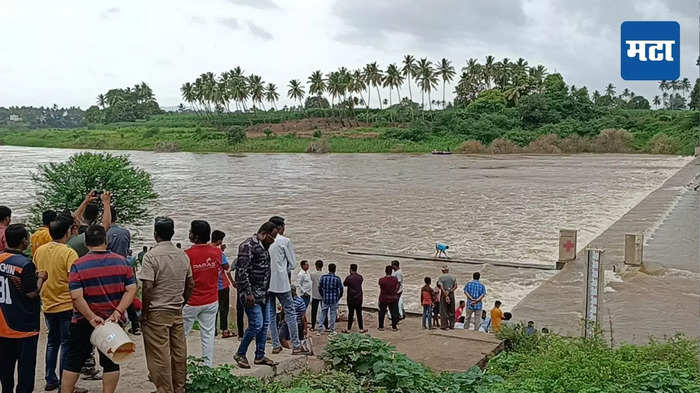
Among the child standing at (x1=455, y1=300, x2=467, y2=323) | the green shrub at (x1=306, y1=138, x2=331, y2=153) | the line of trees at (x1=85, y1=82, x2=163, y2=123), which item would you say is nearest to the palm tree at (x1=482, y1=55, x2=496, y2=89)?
the green shrub at (x1=306, y1=138, x2=331, y2=153)

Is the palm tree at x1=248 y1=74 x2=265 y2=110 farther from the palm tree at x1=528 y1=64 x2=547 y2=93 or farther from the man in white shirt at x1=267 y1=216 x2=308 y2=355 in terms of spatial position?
the man in white shirt at x1=267 y1=216 x2=308 y2=355

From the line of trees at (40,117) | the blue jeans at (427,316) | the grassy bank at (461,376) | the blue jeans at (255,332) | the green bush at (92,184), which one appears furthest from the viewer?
the line of trees at (40,117)

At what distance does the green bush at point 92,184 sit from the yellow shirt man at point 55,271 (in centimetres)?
1047

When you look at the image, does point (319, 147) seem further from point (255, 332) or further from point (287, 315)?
point (255, 332)

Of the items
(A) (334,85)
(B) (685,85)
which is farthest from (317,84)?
(B) (685,85)

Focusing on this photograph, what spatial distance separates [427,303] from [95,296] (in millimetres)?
7283

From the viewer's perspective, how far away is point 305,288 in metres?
10.1

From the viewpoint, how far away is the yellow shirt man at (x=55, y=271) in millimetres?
5277

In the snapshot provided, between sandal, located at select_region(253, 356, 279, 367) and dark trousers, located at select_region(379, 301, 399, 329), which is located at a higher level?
sandal, located at select_region(253, 356, 279, 367)

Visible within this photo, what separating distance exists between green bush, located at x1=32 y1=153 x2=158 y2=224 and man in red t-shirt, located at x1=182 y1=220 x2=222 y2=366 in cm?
1041

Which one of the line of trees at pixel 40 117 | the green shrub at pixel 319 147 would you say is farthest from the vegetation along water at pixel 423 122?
the line of trees at pixel 40 117

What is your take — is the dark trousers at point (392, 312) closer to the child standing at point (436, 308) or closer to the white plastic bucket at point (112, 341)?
the child standing at point (436, 308)

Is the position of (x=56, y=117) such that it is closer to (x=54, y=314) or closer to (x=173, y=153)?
(x=173, y=153)

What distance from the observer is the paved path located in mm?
12664
